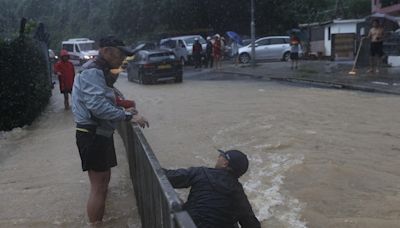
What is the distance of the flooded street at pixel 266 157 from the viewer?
6.30m

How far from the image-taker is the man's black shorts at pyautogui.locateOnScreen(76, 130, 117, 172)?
4.81 meters

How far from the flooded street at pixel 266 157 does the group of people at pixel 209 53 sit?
14121 mm

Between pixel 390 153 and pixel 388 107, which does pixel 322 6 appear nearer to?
pixel 388 107

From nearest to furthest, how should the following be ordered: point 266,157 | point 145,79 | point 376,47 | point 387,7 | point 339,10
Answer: point 266,157 < point 376,47 < point 145,79 < point 387,7 < point 339,10

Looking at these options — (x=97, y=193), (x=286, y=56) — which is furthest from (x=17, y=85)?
(x=286, y=56)

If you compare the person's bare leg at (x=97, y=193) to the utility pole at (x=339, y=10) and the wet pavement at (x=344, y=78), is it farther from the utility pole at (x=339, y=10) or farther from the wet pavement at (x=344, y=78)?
the utility pole at (x=339, y=10)

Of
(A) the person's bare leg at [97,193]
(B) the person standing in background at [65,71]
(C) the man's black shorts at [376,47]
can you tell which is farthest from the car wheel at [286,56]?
(A) the person's bare leg at [97,193]

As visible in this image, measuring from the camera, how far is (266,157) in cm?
897

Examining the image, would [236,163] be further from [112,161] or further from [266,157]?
[266,157]

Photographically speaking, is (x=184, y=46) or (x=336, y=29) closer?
(x=336, y=29)

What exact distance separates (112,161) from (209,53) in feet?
86.7

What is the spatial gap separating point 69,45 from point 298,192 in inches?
1438

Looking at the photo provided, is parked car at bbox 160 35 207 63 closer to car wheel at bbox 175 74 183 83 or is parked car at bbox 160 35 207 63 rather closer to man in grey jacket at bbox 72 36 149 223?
car wheel at bbox 175 74 183 83

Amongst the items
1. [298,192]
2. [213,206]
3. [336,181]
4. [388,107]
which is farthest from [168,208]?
[388,107]
